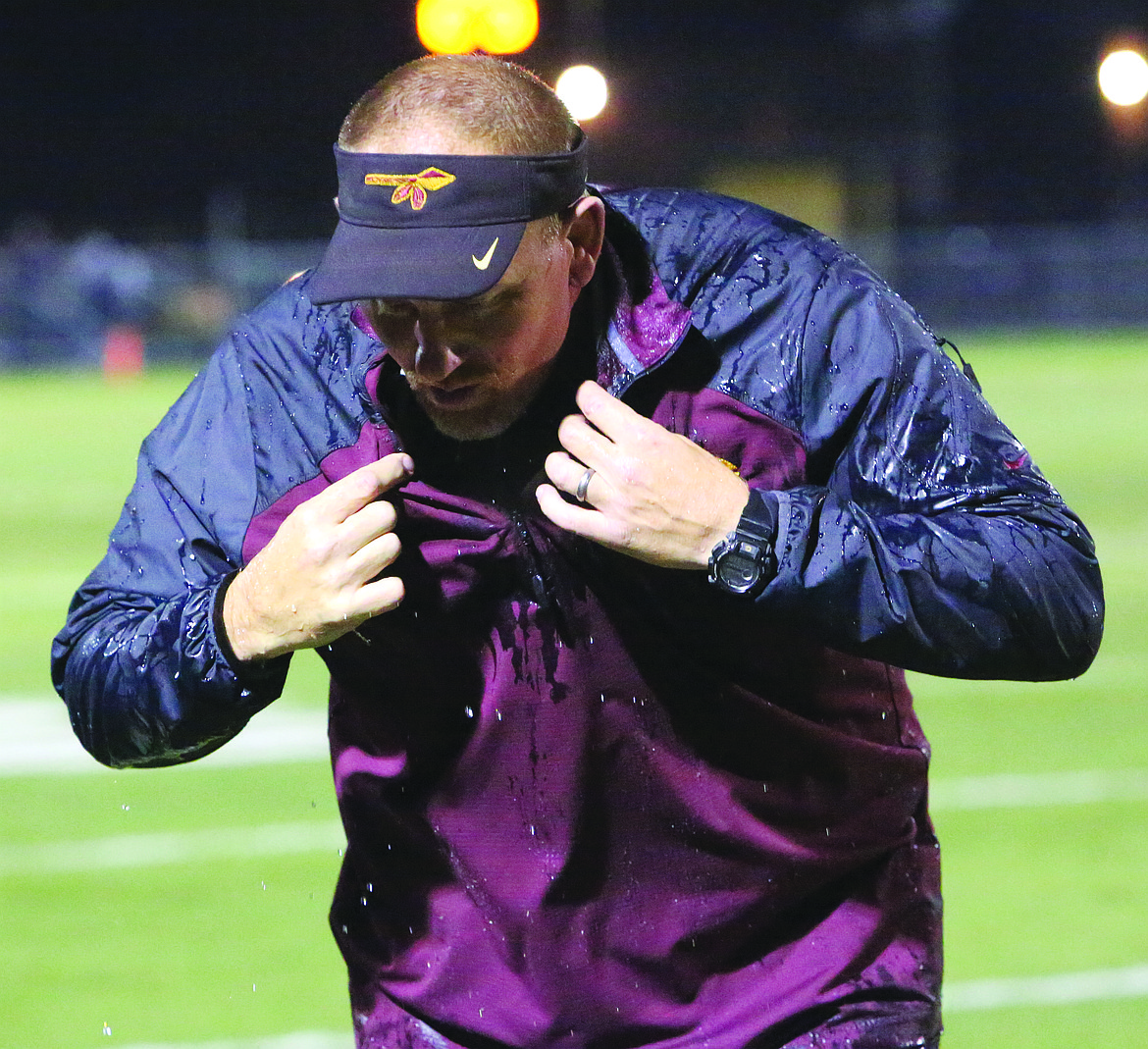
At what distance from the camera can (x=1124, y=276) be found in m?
29.7

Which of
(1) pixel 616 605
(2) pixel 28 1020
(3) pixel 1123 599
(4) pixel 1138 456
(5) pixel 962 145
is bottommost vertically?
(5) pixel 962 145

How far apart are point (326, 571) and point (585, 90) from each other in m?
1.28

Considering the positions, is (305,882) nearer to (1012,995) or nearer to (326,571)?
(1012,995)

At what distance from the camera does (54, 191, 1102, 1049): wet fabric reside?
2.59m

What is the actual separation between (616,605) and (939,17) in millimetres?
37839

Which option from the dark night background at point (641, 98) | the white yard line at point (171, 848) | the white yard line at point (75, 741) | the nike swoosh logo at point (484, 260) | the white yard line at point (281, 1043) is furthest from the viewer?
the dark night background at point (641, 98)

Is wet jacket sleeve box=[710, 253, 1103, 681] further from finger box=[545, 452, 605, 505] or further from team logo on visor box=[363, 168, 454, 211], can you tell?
team logo on visor box=[363, 168, 454, 211]

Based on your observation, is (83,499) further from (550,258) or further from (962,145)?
(962,145)

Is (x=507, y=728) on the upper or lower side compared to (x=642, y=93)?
upper

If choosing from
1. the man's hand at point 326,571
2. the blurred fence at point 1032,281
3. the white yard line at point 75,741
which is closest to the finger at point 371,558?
the man's hand at point 326,571

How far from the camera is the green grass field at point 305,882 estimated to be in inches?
197

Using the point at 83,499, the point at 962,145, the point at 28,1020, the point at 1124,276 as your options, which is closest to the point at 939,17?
the point at 962,145

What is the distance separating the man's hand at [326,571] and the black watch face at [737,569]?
0.41 m

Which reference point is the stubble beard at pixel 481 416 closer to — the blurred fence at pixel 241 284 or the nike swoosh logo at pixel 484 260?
the nike swoosh logo at pixel 484 260
